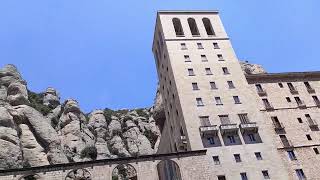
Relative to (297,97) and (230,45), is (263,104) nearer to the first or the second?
(297,97)

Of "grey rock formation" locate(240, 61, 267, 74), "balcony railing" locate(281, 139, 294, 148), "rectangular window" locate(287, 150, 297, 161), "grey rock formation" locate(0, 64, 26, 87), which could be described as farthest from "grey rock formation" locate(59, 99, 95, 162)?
"rectangular window" locate(287, 150, 297, 161)

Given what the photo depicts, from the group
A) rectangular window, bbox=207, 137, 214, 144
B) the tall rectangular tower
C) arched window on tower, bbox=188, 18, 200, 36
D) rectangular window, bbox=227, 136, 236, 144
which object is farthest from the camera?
arched window on tower, bbox=188, 18, 200, 36

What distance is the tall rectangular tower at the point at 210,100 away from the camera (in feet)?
136

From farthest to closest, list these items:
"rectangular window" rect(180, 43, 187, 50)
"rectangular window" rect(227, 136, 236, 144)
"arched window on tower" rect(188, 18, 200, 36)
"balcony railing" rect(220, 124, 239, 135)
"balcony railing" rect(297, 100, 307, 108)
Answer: "arched window on tower" rect(188, 18, 200, 36)
"rectangular window" rect(180, 43, 187, 50)
"balcony railing" rect(297, 100, 307, 108)
"balcony railing" rect(220, 124, 239, 135)
"rectangular window" rect(227, 136, 236, 144)

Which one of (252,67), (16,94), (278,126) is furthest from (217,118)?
(16,94)

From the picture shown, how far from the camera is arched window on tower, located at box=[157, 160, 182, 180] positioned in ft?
128

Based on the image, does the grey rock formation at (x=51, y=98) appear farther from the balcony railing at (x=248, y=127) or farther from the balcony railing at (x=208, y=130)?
the balcony railing at (x=248, y=127)

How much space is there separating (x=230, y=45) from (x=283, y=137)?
48.7 ft

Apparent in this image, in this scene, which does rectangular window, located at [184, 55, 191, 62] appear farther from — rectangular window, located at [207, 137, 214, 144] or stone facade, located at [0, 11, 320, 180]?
rectangular window, located at [207, 137, 214, 144]

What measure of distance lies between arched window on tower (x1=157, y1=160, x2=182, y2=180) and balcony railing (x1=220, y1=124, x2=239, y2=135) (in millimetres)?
6754

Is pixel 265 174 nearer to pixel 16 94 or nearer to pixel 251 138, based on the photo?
pixel 251 138

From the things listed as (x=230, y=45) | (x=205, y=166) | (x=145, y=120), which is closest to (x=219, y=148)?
(x=205, y=166)

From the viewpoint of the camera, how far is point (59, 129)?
79.4m

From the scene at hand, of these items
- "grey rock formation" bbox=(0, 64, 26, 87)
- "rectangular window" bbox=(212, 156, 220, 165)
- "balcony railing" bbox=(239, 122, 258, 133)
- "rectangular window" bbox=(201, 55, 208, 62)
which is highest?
"grey rock formation" bbox=(0, 64, 26, 87)
